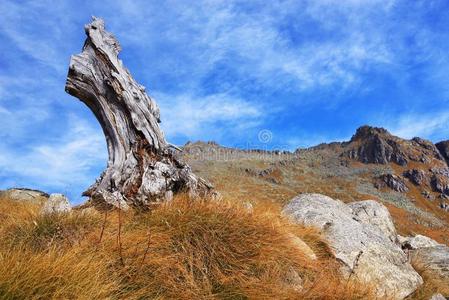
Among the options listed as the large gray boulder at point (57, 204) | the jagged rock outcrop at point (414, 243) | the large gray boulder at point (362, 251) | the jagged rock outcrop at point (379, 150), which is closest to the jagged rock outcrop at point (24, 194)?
the large gray boulder at point (57, 204)

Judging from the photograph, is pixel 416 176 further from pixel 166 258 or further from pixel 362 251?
pixel 166 258

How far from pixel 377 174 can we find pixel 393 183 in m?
11.2

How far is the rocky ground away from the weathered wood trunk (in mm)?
101532

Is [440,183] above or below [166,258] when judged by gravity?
above

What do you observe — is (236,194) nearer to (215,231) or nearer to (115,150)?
(115,150)

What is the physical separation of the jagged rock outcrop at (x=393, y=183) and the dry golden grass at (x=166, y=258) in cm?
15021

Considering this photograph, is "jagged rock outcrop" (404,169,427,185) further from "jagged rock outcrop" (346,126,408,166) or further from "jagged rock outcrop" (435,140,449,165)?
"jagged rock outcrop" (435,140,449,165)

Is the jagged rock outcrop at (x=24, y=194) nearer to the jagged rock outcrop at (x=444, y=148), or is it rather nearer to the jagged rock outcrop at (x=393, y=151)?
the jagged rock outcrop at (x=393, y=151)

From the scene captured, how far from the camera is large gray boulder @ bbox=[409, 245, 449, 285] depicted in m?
11.3

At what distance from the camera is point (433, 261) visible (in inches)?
498

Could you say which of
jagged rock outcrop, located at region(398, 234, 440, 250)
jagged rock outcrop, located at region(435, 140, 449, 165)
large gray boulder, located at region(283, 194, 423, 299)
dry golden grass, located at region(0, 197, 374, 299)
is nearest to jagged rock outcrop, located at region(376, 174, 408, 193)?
jagged rock outcrop, located at region(435, 140, 449, 165)

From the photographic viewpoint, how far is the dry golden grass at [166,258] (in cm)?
515

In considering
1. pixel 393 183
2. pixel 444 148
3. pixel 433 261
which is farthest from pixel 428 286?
pixel 444 148

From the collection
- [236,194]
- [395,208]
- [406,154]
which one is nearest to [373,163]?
[406,154]
